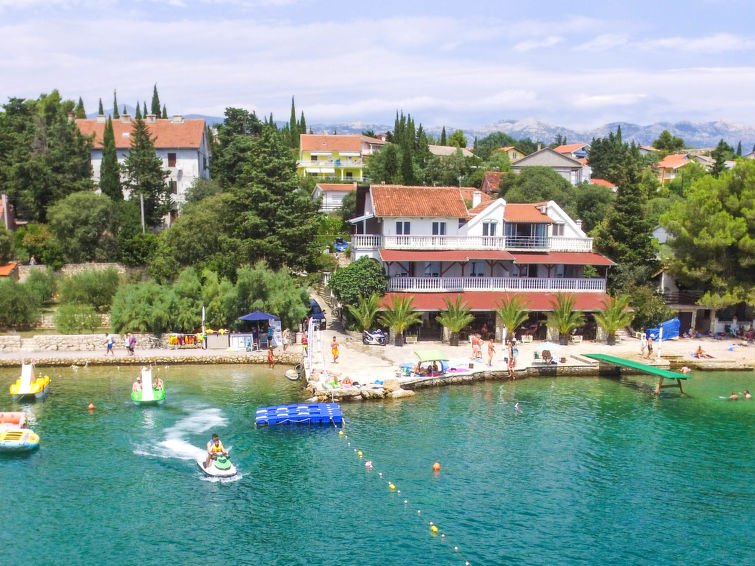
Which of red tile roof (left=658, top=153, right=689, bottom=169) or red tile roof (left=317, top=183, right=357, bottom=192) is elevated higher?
red tile roof (left=658, top=153, right=689, bottom=169)

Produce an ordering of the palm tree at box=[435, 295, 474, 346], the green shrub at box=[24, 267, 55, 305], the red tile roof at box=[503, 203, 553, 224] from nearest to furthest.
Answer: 1. the palm tree at box=[435, 295, 474, 346]
2. the red tile roof at box=[503, 203, 553, 224]
3. the green shrub at box=[24, 267, 55, 305]

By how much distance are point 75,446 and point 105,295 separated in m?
22.9

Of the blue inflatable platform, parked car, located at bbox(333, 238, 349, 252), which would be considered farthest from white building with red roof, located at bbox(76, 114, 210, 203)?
the blue inflatable platform

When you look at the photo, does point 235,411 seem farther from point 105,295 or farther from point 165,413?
point 105,295

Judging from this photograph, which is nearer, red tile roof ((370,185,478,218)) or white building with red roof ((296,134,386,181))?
red tile roof ((370,185,478,218))

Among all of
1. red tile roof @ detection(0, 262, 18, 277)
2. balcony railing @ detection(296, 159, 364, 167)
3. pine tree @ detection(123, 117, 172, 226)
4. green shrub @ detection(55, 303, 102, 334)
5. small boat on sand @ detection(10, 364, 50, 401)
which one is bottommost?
small boat on sand @ detection(10, 364, 50, 401)

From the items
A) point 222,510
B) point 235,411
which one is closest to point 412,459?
point 222,510

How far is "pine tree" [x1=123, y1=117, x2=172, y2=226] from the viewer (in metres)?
62.1

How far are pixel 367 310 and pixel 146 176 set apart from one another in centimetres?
3096

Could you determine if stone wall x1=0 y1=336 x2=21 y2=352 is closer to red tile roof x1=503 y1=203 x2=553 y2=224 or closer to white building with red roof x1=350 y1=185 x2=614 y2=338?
white building with red roof x1=350 y1=185 x2=614 y2=338

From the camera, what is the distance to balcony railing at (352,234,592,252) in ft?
151

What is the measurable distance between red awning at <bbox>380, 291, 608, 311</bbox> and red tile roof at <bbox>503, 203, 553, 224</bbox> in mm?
5727

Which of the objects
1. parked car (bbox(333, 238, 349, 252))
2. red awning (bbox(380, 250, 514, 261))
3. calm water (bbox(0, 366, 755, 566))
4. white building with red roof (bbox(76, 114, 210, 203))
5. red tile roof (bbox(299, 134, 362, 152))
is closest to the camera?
calm water (bbox(0, 366, 755, 566))

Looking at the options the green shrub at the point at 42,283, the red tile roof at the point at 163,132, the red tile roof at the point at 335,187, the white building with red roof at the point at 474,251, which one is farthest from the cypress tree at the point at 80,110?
the white building with red roof at the point at 474,251
